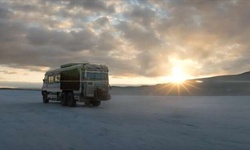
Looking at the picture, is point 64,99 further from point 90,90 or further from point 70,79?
point 90,90

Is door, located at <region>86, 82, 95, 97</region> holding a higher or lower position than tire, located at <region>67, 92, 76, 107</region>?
higher

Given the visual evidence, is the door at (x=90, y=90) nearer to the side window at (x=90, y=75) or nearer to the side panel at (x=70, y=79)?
the side window at (x=90, y=75)

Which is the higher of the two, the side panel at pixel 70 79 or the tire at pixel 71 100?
the side panel at pixel 70 79

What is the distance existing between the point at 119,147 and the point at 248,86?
6023cm

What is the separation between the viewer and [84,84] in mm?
27625

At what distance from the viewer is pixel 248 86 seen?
65.4 meters

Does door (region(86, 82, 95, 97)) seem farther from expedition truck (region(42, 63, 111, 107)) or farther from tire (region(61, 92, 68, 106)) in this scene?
tire (region(61, 92, 68, 106))

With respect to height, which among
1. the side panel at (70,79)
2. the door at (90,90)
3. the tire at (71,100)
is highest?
the side panel at (70,79)

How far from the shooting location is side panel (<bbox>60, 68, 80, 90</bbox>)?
2797 centimetres

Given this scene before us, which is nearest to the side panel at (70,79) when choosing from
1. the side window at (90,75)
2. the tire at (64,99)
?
the tire at (64,99)

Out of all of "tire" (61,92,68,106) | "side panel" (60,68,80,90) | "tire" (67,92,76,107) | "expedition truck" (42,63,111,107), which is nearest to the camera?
"expedition truck" (42,63,111,107)

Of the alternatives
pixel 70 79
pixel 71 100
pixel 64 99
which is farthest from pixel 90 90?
pixel 64 99

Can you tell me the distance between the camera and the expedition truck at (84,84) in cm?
2762

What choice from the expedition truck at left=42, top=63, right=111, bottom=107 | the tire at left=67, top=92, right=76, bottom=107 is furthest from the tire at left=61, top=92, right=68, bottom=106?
the tire at left=67, top=92, right=76, bottom=107
